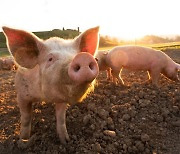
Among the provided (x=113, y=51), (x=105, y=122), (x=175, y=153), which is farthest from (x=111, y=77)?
(x=175, y=153)

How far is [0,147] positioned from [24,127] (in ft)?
1.31

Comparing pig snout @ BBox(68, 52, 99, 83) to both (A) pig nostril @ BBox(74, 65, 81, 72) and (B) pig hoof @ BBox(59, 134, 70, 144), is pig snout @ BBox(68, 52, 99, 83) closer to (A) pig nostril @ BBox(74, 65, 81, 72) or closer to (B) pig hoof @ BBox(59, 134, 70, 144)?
(A) pig nostril @ BBox(74, 65, 81, 72)

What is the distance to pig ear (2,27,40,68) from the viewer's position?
12.2 ft

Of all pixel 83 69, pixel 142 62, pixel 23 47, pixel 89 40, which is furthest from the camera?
pixel 142 62

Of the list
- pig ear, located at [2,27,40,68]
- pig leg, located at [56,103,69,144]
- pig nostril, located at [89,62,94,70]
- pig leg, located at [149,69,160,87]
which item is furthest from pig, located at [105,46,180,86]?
pig nostril, located at [89,62,94,70]

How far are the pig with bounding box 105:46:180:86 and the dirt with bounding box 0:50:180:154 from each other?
2.05 meters

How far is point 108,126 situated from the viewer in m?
4.49

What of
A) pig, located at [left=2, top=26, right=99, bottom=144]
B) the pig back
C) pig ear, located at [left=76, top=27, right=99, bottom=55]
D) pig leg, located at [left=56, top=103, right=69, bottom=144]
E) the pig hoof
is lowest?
the pig hoof

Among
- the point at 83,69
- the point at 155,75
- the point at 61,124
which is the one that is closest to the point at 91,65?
the point at 83,69

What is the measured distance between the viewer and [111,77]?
8805 millimetres

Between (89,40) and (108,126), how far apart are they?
1.28 m

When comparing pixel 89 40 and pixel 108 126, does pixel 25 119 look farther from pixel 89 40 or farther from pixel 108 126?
pixel 89 40

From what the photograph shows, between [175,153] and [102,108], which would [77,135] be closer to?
[102,108]

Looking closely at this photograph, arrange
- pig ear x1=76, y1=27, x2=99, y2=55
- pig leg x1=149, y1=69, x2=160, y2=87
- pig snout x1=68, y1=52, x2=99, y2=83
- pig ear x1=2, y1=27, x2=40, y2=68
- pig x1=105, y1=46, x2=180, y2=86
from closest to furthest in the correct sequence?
pig snout x1=68, y1=52, x2=99, y2=83 < pig ear x1=2, y1=27, x2=40, y2=68 < pig ear x1=76, y1=27, x2=99, y2=55 < pig leg x1=149, y1=69, x2=160, y2=87 < pig x1=105, y1=46, x2=180, y2=86
